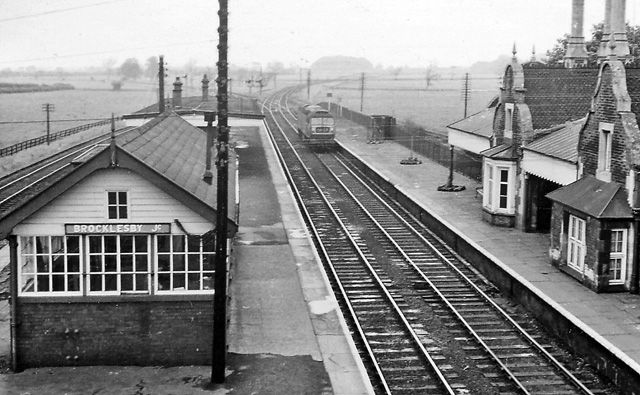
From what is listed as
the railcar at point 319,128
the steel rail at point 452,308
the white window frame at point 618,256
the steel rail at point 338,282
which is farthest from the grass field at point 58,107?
the white window frame at point 618,256

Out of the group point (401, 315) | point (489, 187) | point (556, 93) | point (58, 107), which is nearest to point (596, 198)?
point (401, 315)

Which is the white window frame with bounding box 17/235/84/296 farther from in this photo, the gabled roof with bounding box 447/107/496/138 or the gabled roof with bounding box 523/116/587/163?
the gabled roof with bounding box 447/107/496/138

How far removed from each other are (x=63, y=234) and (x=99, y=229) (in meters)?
0.68

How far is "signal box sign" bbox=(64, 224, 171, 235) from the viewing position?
15.0 meters

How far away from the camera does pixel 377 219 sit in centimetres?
3347

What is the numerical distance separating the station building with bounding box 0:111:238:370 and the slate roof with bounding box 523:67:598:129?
18.9 m

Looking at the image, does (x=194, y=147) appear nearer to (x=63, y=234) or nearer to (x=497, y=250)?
(x=63, y=234)

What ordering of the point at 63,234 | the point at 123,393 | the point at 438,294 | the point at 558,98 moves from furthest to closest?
the point at 558,98 → the point at 438,294 → the point at 63,234 → the point at 123,393

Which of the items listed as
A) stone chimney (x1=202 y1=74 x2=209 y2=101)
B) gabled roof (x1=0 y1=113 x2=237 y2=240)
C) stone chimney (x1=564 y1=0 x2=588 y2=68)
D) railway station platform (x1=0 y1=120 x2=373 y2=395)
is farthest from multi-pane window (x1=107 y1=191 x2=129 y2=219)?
stone chimney (x1=202 y1=74 x2=209 y2=101)

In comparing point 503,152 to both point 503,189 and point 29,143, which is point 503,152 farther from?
point 29,143

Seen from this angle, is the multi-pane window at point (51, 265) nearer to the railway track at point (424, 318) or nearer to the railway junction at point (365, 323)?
the railway junction at point (365, 323)

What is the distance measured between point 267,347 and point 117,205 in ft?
14.7

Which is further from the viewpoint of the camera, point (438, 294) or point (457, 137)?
point (457, 137)

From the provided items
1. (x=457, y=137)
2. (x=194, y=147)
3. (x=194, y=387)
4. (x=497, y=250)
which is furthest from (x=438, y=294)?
(x=457, y=137)
